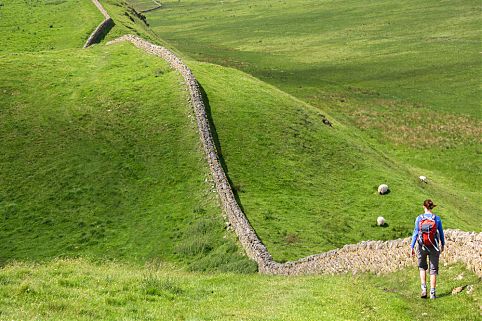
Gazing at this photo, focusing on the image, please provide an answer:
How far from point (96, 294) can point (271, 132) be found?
41.6 meters

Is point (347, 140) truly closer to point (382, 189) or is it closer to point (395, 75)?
point (382, 189)

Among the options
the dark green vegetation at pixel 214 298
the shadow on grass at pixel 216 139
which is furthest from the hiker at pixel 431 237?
the shadow on grass at pixel 216 139

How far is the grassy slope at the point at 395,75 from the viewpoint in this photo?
255 ft

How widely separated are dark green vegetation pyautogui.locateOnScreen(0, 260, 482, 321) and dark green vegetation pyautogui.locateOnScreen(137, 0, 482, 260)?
1291 centimetres

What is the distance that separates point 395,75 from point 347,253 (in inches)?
3956

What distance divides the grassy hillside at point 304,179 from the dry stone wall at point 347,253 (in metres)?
2.18

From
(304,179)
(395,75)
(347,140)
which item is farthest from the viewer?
(395,75)

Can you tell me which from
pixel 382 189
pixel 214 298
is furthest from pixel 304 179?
pixel 214 298

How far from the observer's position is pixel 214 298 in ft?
70.9

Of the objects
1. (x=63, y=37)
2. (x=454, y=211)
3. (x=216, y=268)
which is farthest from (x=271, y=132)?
(x=63, y=37)

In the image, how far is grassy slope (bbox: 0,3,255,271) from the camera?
133 ft

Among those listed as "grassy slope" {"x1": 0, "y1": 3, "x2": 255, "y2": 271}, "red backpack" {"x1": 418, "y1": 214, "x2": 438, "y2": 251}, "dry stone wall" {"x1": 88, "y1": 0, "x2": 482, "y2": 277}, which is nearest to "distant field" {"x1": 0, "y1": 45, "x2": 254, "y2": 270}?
"grassy slope" {"x1": 0, "y1": 3, "x2": 255, "y2": 271}

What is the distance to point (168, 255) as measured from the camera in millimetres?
39031

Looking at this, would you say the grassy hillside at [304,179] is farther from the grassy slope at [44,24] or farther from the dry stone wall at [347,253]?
the grassy slope at [44,24]
